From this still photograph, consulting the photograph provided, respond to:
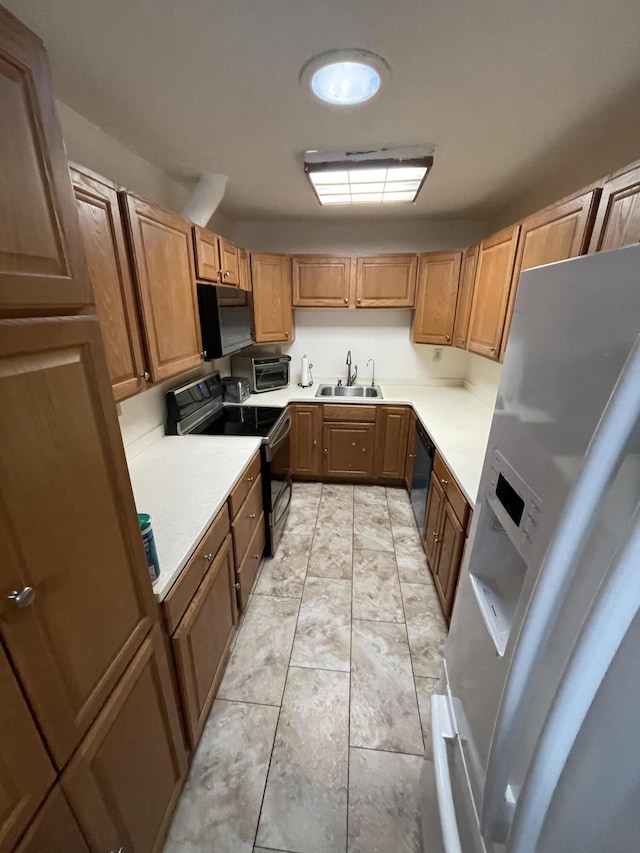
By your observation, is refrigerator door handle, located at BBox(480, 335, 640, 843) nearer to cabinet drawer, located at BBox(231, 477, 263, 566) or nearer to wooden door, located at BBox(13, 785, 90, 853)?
wooden door, located at BBox(13, 785, 90, 853)

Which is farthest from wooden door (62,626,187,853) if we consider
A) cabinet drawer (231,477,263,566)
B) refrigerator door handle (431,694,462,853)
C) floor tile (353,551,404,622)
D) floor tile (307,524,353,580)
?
floor tile (307,524,353,580)

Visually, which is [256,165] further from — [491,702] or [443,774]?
[443,774]

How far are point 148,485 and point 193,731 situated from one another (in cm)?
96

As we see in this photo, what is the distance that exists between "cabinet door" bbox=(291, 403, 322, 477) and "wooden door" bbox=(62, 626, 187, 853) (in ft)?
7.06

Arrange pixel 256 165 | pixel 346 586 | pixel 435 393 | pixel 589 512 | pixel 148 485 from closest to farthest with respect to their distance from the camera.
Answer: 1. pixel 589 512
2. pixel 148 485
3. pixel 256 165
4. pixel 346 586
5. pixel 435 393

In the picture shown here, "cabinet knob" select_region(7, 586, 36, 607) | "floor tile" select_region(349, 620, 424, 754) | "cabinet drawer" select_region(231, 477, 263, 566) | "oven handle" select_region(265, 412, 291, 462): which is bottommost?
"floor tile" select_region(349, 620, 424, 754)

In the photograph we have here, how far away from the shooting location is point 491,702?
679mm

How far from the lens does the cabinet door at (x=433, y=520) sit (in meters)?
2.00

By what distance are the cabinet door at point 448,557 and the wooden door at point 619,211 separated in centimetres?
127

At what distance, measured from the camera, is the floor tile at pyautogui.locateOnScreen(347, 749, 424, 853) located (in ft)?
3.62

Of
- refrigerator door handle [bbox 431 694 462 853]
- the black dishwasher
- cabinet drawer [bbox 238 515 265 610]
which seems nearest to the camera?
refrigerator door handle [bbox 431 694 462 853]

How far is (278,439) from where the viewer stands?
2275 millimetres

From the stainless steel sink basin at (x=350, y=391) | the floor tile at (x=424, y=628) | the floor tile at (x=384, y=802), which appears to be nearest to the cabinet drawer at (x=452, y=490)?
the floor tile at (x=424, y=628)

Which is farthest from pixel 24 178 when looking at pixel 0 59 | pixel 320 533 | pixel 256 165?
pixel 320 533
